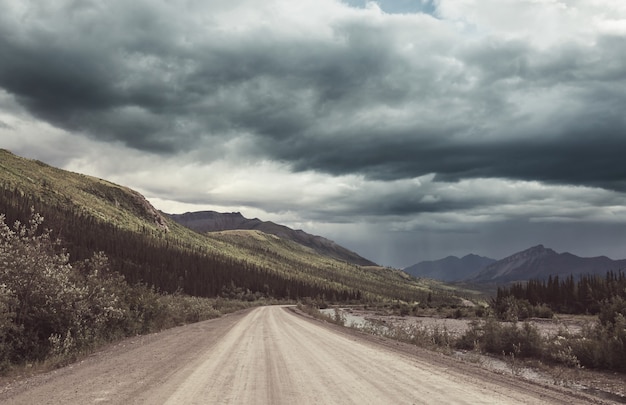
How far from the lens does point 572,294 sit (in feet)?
259

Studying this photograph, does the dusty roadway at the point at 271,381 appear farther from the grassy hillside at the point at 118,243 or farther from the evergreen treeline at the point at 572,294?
the grassy hillside at the point at 118,243

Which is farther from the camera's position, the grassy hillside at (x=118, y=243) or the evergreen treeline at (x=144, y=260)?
the grassy hillside at (x=118, y=243)

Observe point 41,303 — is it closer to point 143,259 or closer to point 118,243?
point 143,259

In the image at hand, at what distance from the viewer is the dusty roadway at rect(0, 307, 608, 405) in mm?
8617

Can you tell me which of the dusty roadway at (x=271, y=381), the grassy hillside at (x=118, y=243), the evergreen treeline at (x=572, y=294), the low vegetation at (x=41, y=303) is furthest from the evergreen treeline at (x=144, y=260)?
the evergreen treeline at (x=572, y=294)

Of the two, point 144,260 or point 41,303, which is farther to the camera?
point 144,260

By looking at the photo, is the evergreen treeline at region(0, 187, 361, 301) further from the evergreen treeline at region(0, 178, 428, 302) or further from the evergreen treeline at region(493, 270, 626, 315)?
the evergreen treeline at region(493, 270, 626, 315)

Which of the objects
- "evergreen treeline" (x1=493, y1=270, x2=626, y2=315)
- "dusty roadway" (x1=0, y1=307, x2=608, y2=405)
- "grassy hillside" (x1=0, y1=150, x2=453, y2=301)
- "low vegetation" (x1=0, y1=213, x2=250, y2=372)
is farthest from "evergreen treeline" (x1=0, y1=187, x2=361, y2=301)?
"evergreen treeline" (x1=493, y1=270, x2=626, y2=315)

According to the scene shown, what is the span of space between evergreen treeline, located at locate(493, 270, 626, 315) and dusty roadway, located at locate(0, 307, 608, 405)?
54566mm

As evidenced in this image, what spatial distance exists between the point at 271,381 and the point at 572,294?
86.6 metres

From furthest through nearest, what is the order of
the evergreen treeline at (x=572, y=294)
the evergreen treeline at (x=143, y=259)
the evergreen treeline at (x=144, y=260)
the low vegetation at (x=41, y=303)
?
the evergreen treeline at (x=143, y=259), the evergreen treeline at (x=144, y=260), the evergreen treeline at (x=572, y=294), the low vegetation at (x=41, y=303)

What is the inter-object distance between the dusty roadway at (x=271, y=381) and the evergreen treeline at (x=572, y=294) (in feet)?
179

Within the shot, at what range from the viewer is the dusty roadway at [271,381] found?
8.62 m

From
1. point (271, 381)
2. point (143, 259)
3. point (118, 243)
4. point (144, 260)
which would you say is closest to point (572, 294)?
point (271, 381)
